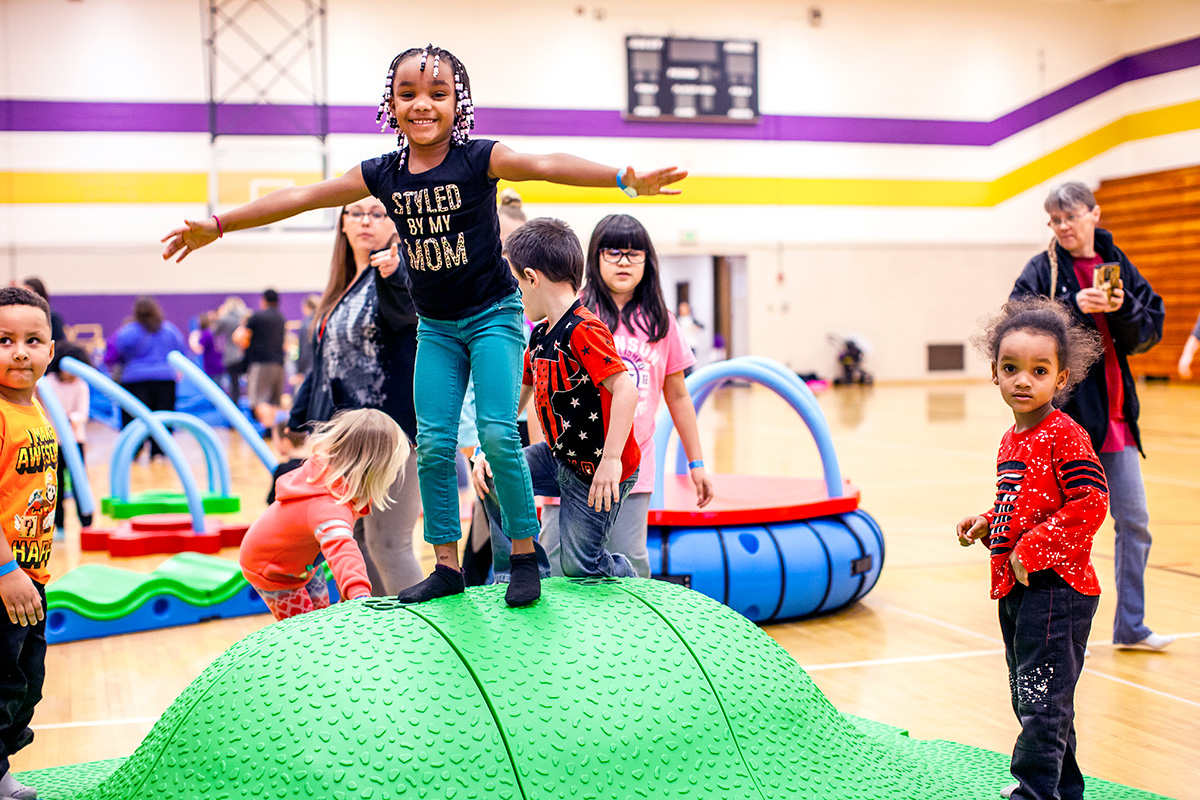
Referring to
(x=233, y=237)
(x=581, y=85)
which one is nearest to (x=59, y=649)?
(x=233, y=237)

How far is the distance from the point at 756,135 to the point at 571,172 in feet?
61.3

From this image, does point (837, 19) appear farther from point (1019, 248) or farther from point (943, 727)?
point (943, 727)

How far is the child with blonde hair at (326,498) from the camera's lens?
3.13m

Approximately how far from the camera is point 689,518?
4.70 metres

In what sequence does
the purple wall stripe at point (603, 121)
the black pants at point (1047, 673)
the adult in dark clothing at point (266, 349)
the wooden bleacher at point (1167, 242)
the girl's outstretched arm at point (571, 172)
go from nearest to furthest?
1. the girl's outstretched arm at point (571, 172)
2. the black pants at point (1047, 673)
3. the adult in dark clothing at point (266, 349)
4. the purple wall stripe at point (603, 121)
5. the wooden bleacher at point (1167, 242)

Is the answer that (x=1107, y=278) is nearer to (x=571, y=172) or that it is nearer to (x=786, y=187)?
(x=571, y=172)

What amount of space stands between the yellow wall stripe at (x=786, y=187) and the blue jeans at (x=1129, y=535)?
46.6 feet

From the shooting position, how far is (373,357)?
3.62 meters

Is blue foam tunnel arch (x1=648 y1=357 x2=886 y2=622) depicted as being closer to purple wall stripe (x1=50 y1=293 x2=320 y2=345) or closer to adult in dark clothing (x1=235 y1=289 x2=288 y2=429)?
adult in dark clothing (x1=235 y1=289 x2=288 y2=429)

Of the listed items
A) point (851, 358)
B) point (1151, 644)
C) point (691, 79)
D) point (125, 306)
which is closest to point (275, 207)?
point (1151, 644)

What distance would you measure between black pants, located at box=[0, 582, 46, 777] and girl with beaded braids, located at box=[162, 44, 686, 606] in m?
0.98

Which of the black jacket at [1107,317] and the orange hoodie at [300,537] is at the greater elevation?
the black jacket at [1107,317]

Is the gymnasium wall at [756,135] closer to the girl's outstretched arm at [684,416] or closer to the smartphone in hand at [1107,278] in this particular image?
the girl's outstretched arm at [684,416]

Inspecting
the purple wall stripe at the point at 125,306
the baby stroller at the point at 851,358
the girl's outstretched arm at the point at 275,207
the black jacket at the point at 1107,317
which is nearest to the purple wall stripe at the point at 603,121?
the purple wall stripe at the point at 125,306
